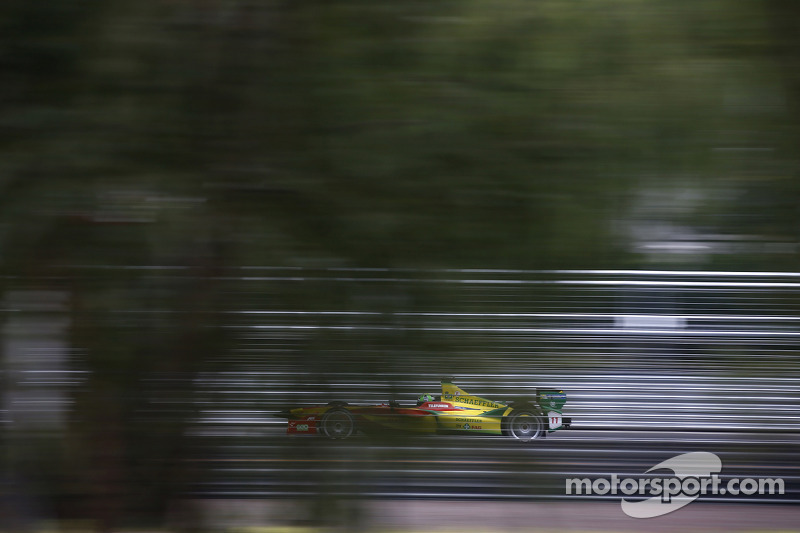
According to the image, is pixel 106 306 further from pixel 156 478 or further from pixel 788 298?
pixel 788 298

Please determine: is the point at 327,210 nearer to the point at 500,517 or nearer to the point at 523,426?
the point at 523,426

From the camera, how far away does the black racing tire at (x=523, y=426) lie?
2.23 metres

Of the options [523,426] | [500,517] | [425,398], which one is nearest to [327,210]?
[425,398]

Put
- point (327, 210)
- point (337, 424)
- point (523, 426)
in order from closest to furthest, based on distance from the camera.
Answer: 1. point (327, 210)
2. point (337, 424)
3. point (523, 426)

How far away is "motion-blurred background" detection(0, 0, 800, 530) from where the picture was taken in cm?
198

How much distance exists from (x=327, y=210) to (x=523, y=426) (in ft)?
3.15

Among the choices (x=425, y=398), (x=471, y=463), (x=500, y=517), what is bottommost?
(x=500, y=517)

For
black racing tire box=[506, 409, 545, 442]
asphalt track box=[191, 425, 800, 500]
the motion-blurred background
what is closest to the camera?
the motion-blurred background

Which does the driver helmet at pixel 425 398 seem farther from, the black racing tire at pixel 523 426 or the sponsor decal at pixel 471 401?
the black racing tire at pixel 523 426

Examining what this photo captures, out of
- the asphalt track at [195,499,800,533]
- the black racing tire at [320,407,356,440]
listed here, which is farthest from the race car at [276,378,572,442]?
the asphalt track at [195,499,800,533]

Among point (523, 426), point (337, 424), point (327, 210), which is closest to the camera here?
point (327, 210)

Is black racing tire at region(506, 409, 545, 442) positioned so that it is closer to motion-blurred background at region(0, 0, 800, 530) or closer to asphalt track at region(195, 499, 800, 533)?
motion-blurred background at region(0, 0, 800, 530)

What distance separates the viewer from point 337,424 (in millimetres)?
2148

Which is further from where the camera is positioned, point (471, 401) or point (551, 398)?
point (551, 398)
